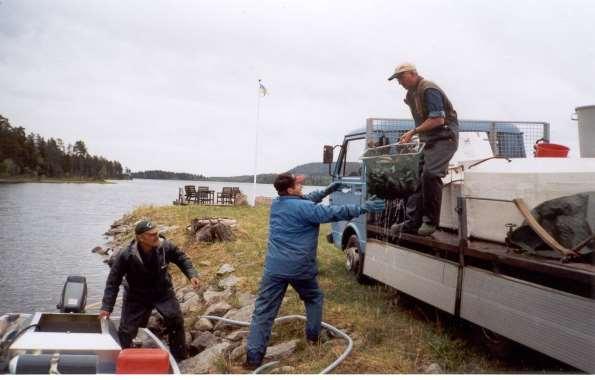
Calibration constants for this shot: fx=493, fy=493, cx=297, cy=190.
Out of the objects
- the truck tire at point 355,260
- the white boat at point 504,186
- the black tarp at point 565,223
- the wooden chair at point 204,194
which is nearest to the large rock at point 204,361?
the truck tire at point 355,260

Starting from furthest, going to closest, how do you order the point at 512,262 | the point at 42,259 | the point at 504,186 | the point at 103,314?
the point at 42,259 → the point at 103,314 → the point at 504,186 → the point at 512,262

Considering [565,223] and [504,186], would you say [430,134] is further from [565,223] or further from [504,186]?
[565,223]

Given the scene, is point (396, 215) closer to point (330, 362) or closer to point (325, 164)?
point (330, 362)

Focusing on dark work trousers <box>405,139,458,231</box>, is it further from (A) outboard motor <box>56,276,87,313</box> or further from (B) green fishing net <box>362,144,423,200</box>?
(A) outboard motor <box>56,276,87,313</box>

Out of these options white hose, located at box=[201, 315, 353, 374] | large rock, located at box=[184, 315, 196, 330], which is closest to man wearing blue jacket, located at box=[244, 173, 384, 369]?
white hose, located at box=[201, 315, 353, 374]

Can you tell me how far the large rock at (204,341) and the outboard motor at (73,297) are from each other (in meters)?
1.64

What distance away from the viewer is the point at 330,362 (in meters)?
5.08

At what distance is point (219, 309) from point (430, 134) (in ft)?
15.7

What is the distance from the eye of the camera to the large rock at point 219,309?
8.20 meters

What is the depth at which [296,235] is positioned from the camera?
5.14 meters

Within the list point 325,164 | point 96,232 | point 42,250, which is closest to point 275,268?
point 325,164

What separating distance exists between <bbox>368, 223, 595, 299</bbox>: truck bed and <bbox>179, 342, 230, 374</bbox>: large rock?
8.66 feet

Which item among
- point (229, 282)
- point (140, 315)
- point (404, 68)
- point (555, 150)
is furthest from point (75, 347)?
point (555, 150)

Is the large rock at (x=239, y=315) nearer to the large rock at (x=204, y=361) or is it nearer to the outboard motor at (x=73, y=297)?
the large rock at (x=204, y=361)
